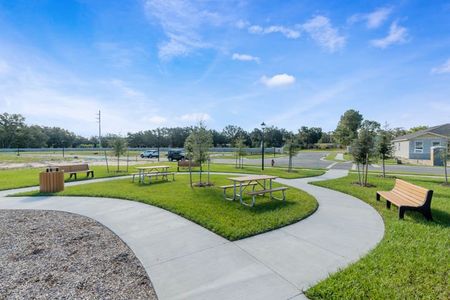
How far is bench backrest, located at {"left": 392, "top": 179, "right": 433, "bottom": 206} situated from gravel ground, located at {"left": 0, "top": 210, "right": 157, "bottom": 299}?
6308mm

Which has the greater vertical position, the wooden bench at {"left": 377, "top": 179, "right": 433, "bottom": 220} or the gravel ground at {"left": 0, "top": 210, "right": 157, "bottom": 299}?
the wooden bench at {"left": 377, "top": 179, "right": 433, "bottom": 220}

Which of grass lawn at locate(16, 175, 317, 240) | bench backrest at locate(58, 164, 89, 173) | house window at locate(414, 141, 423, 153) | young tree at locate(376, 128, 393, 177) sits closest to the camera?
grass lawn at locate(16, 175, 317, 240)

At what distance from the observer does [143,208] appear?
22.0 ft

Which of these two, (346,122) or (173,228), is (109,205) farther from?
(346,122)

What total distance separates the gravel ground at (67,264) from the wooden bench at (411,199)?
6.09 meters

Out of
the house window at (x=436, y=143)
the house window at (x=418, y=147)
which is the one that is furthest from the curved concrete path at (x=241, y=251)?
the house window at (x=418, y=147)

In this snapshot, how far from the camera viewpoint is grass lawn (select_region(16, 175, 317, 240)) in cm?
503

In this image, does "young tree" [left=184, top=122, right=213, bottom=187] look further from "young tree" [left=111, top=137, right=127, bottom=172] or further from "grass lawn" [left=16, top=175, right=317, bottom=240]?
"young tree" [left=111, top=137, right=127, bottom=172]

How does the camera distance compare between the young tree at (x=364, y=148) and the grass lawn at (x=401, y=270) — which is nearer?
the grass lawn at (x=401, y=270)

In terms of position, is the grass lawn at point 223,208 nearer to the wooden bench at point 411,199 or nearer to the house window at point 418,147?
the wooden bench at point 411,199

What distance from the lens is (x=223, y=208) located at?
6.48m

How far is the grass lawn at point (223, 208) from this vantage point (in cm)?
503

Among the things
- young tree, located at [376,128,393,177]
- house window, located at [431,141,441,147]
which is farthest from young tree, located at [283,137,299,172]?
house window, located at [431,141,441,147]

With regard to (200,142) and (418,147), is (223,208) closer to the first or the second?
(200,142)
